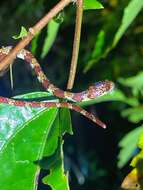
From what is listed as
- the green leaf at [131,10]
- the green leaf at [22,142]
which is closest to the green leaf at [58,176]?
the green leaf at [22,142]

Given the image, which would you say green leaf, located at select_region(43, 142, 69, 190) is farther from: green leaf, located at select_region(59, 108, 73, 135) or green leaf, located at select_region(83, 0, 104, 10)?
green leaf, located at select_region(83, 0, 104, 10)

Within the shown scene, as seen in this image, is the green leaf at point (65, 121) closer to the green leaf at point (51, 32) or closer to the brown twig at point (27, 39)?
the brown twig at point (27, 39)

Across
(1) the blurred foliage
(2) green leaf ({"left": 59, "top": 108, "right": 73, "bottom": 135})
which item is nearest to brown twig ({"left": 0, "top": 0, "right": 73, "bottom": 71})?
(2) green leaf ({"left": 59, "top": 108, "right": 73, "bottom": 135})

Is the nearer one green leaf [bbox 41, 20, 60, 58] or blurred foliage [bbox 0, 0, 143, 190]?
green leaf [bbox 41, 20, 60, 58]

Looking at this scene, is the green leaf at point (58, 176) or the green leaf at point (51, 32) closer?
the green leaf at point (58, 176)

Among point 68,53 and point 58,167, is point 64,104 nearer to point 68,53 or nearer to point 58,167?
point 58,167

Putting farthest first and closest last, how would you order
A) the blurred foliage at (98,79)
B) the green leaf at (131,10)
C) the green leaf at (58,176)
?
the blurred foliage at (98,79)
the green leaf at (131,10)
the green leaf at (58,176)

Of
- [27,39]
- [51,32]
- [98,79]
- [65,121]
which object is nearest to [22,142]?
[65,121]

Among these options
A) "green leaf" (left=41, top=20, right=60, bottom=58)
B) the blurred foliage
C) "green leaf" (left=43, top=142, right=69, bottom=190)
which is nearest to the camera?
"green leaf" (left=43, top=142, right=69, bottom=190)

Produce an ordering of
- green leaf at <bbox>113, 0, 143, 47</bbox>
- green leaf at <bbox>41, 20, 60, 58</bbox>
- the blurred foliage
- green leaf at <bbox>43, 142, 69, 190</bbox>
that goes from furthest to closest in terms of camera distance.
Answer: the blurred foliage → green leaf at <bbox>41, 20, 60, 58</bbox> → green leaf at <bbox>113, 0, 143, 47</bbox> → green leaf at <bbox>43, 142, 69, 190</bbox>
